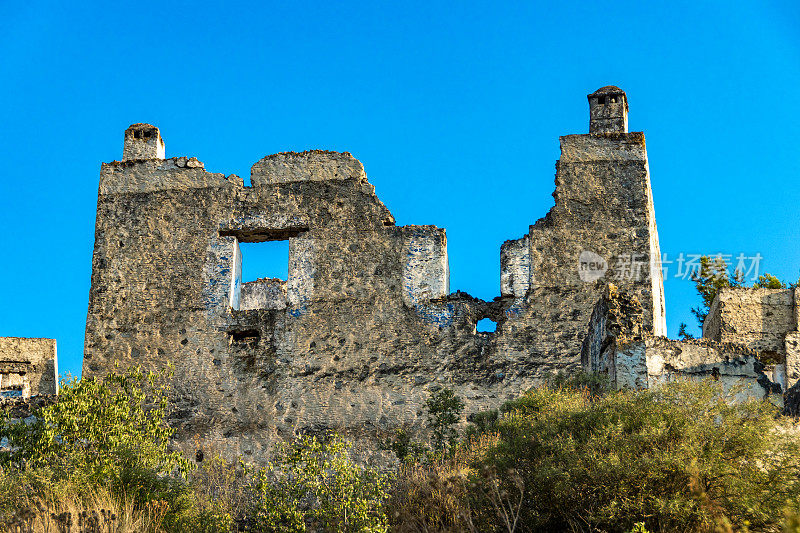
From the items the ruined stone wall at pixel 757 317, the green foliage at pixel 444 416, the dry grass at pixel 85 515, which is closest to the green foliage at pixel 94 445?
the dry grass at pixel 85 515

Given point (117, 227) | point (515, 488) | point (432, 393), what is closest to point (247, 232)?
point (117, 227)

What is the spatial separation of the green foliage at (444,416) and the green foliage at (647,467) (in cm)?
427

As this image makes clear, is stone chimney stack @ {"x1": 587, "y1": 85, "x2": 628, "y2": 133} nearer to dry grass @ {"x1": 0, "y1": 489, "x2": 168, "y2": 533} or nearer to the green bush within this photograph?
the green bush

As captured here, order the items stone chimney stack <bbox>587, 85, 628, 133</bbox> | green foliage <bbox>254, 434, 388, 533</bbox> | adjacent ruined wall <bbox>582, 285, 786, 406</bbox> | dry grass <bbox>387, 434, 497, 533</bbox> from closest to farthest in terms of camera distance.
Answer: dry grass <bbox>387, 434, 497, 533</bbox>
green foliage <bbox>254, 434, 388, 533</bbox>
adjacent ruined wall <bbox>582, 285, 786, 406</bbox>
stone chimney stack <bbox>587, 85, 628, 133</bbox>

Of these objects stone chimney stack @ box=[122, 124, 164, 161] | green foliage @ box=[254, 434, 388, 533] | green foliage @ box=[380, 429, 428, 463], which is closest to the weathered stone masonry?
green foliage @ box=[380, 429, 428, 463]

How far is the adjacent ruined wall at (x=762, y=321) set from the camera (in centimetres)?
1758

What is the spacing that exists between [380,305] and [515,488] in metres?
6.28

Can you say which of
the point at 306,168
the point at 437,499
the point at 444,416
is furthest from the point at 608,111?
the point at 437,499

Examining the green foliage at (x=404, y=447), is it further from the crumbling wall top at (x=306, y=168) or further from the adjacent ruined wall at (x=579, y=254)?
the crumbling wall top at (x=306, y=168)

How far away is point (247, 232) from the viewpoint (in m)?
17.1

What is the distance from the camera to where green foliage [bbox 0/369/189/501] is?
12109mm

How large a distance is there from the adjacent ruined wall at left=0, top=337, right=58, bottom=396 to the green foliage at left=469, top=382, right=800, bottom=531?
1080 cm

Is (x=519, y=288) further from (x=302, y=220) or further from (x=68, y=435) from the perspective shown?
(x=68, y=435)

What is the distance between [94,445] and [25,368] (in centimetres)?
649
